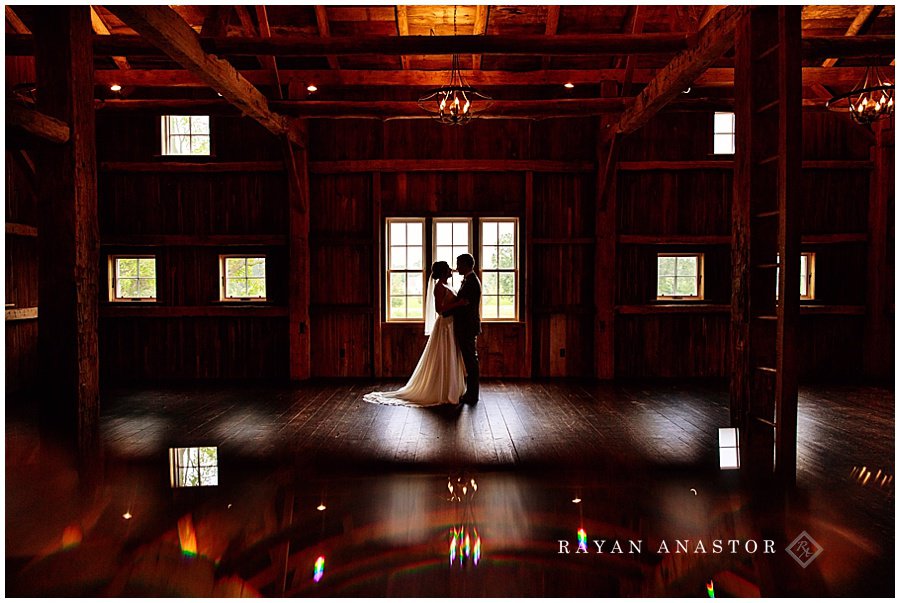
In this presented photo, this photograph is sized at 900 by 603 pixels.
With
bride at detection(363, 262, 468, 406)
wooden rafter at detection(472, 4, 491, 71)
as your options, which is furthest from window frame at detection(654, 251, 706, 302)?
wooden rafter at detection(472, 4, 491, 71)

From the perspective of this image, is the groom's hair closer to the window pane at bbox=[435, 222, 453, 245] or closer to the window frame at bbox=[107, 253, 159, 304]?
the window pane at bbox=[435, 222, 453, 245]

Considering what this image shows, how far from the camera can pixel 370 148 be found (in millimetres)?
9742

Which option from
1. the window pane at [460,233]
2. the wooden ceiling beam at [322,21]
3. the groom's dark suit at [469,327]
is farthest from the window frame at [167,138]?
the groom's dark suit at [469,327]

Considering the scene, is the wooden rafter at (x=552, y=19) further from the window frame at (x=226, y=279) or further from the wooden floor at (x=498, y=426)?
the window frame at (x=226, y=279)

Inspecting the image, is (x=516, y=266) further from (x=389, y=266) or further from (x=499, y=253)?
(x=389, y=266)

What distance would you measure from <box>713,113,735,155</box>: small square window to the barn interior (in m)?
0.06

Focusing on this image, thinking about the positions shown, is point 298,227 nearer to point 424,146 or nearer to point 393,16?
point 424,146

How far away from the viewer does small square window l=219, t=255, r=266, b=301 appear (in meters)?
9.88

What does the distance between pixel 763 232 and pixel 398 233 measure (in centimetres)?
586

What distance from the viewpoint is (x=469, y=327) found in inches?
306


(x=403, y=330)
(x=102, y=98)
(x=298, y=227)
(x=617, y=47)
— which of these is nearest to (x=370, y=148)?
(x=298, y=227)

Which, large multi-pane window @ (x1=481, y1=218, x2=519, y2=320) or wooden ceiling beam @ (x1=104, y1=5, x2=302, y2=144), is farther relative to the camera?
large multi-pane window @ (x1=481, y1=218, x2=519, y2=320)

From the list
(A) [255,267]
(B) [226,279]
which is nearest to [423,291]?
(A) [255,267]

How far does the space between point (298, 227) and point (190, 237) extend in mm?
1625
